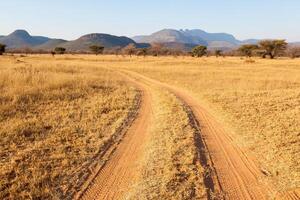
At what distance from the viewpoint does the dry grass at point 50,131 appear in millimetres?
6457

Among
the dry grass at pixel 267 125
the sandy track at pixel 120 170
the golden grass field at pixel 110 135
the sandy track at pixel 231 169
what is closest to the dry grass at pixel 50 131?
the golden grass field at pixel 110 135

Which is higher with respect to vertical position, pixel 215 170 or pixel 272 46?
pixel 272 46

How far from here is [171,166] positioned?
7191 mm

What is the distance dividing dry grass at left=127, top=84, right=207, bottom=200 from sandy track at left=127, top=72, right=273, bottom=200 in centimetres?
45

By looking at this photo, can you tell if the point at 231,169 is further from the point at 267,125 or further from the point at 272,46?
the point at 272,46

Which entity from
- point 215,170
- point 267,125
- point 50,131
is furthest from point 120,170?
point 267,125

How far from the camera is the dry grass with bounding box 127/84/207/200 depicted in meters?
6.05

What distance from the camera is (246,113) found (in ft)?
43.0

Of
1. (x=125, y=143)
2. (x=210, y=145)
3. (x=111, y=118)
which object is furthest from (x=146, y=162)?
(x=111, y=118)

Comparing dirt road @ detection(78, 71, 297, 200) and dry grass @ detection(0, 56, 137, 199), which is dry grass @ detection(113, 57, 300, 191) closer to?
dirt road @ detection(78, 71, 297, 200)

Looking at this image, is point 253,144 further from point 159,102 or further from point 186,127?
point 159,102

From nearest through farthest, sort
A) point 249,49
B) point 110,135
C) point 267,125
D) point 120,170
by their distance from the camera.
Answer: point 120,170 → point 110,135 → point 267,125 → point 249,49

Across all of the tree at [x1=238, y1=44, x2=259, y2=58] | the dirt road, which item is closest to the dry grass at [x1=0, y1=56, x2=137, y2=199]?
the dirt road

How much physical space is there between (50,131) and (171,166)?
4.69 m
